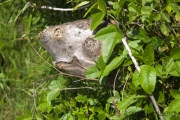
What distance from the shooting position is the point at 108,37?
171 cm

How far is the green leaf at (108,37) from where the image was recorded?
1.70m

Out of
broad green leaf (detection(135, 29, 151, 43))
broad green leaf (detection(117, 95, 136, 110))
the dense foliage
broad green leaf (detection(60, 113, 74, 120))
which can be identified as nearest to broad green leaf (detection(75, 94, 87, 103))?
the dense foliage

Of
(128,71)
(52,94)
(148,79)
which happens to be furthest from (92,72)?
(148,79)

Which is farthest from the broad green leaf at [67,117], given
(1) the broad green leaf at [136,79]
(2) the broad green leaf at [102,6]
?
(2) the broad green leaf at [102,6]

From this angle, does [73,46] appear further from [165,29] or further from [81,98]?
[165,29]

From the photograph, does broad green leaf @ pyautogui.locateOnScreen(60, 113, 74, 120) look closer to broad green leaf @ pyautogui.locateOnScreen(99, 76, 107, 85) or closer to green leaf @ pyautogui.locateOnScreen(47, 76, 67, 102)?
green leaf @ pyautogui.locateOnScreen(47, 76, 67, 102)

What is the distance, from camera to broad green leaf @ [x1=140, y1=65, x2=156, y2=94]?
1.65 meters

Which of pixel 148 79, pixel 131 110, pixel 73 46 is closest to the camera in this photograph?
pixel 148 79

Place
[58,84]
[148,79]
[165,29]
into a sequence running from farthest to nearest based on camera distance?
[58,84] → [165,29] → [148,79]

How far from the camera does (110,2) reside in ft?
6.39

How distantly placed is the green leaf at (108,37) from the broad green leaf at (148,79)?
167mm

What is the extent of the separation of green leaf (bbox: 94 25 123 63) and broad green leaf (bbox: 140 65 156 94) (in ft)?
0.55

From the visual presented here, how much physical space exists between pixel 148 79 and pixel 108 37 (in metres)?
0.25

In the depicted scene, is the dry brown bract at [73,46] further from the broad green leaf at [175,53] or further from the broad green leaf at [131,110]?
the broad green leaf at [175,53]
